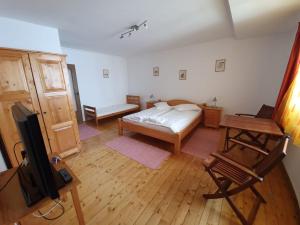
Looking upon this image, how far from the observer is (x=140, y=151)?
2.70 meters

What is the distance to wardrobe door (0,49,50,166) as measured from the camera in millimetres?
1770

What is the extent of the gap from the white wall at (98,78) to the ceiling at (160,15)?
52.1 inches

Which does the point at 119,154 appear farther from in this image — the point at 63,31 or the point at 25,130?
the point at 63,31

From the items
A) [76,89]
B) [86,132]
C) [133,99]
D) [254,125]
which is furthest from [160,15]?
[133,99]

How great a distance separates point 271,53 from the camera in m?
2.99

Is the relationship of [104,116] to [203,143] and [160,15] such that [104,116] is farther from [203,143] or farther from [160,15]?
[160,15]

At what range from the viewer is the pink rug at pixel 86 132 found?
137 inches

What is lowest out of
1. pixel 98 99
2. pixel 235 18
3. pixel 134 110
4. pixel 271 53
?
pixel 134 110

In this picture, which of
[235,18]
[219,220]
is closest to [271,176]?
[219,220]

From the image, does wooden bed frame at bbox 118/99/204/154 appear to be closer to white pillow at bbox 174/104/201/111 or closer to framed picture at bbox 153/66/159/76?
white pillow at bbox 174/104/201/111

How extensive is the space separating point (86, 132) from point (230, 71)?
4.37m

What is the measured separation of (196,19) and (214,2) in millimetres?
520

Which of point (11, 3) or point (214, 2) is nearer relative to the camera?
point (11, 3)

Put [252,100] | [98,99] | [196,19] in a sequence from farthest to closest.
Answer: [98,99], [252,100], [196,19]
